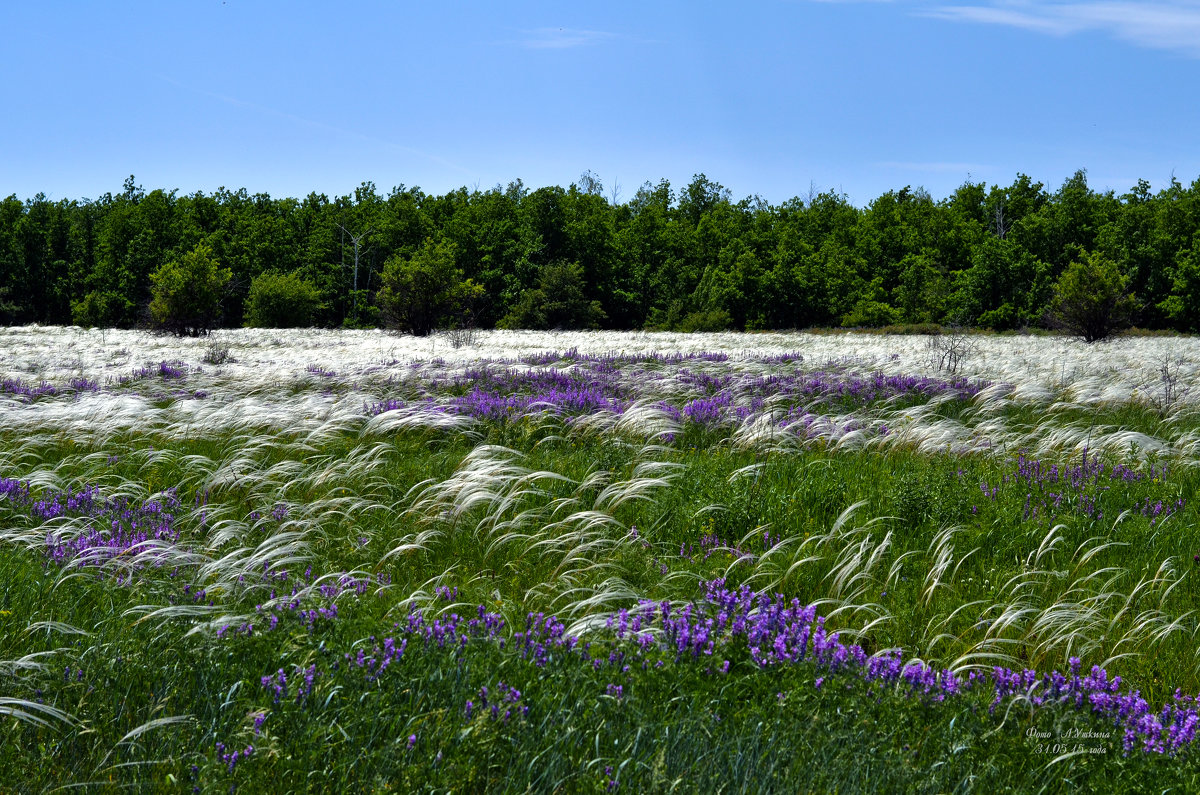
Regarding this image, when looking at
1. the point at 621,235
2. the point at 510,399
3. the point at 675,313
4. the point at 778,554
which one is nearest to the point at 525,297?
the point at 675,313

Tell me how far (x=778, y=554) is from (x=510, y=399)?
5.10 metres

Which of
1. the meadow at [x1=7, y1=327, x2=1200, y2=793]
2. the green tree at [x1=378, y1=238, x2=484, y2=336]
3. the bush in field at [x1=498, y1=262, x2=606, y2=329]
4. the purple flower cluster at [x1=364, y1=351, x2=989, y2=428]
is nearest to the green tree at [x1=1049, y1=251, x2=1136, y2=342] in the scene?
the purple flower cluster at [x1=364, y1=351, x2=989, y2=428]

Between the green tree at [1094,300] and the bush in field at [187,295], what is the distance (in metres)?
34.5

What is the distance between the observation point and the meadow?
2326mm

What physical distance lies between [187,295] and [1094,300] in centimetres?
3640

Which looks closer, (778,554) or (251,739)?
(251,739)

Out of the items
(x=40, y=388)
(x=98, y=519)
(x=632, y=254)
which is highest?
(x=632, y=254)

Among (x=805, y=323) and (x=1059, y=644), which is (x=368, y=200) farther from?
(x=1059, y=644)

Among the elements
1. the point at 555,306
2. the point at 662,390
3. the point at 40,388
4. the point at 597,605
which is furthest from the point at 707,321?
the point at 597,605

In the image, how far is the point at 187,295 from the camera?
1190 inches

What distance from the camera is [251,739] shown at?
2303 mm

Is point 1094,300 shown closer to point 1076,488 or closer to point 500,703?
point 1076,488

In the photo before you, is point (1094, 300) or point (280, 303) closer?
point (1094, 300)

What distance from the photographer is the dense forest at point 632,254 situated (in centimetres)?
4812
